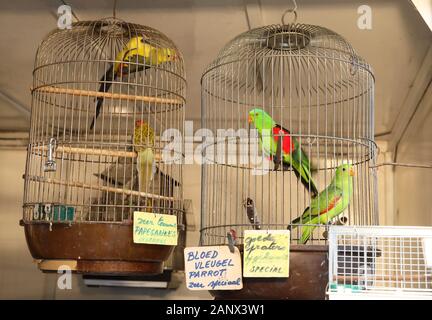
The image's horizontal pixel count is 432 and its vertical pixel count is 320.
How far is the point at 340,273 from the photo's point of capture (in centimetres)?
112

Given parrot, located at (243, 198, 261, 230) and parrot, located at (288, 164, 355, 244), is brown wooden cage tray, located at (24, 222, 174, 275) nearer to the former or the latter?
parrot, located at (243, 198, 261, 230)

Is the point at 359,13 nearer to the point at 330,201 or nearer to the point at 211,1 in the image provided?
the point at 211,1

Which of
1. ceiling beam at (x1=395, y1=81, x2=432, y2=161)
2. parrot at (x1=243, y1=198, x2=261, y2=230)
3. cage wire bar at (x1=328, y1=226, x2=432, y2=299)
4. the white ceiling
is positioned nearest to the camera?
cage wire bar at (x1=328, y1=226, x2=432, y2=299)

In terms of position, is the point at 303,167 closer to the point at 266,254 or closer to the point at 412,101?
the point at 266,254

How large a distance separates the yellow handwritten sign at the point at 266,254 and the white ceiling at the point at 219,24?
33.7 inches

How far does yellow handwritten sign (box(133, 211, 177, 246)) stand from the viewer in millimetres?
1390

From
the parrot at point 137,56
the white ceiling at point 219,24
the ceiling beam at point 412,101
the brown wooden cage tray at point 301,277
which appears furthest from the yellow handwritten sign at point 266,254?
the ceiling beam at point 412,101

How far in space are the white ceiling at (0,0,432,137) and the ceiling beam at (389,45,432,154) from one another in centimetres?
2

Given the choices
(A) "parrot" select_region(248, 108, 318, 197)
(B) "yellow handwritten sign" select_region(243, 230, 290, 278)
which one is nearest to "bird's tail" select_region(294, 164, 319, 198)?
(A) "parrot" select_region(248, 108, 318, 197)

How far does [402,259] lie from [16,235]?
2.52 m

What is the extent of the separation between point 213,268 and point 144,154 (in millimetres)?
580

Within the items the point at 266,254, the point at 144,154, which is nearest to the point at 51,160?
the point at 144,154

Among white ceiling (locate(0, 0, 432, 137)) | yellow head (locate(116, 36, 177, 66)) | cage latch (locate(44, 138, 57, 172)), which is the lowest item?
cage latch (locate(44, 138, 57, 172))

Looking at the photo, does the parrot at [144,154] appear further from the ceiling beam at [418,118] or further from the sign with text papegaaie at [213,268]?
the ceiling beam at [418,118]
